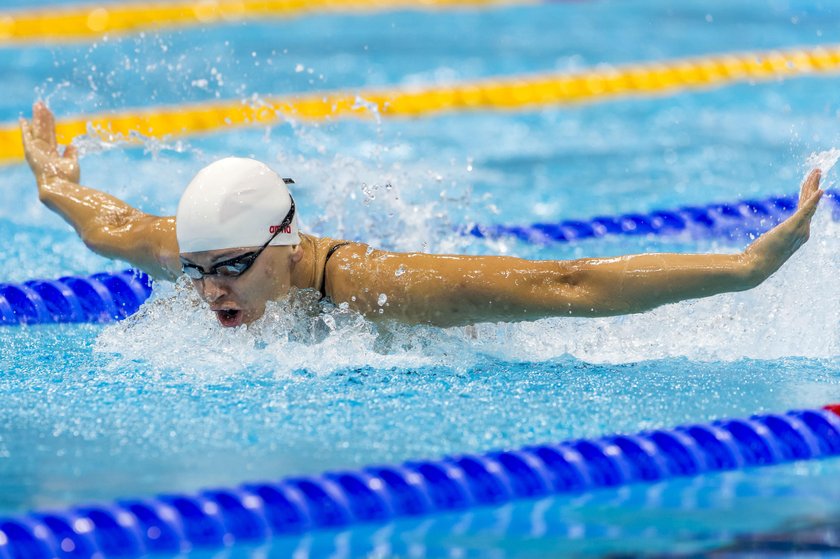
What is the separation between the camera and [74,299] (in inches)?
157

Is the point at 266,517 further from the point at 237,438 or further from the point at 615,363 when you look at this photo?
the point at 615,363

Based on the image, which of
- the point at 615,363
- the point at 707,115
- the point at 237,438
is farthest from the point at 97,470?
the point at 707,115

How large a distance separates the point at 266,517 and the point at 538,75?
5.45m

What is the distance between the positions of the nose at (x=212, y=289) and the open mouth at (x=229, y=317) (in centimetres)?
6

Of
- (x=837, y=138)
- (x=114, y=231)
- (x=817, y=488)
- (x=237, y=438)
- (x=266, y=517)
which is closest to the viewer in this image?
(x=266, y=517)

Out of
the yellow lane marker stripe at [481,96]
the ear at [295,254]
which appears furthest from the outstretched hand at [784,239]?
the yellow lane marker stripe at [481,96]

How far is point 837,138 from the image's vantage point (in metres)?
6.07

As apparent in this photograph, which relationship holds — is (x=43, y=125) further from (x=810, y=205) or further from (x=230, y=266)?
(x=810, y=205)

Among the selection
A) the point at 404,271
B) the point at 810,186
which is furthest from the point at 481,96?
the point at 810,186

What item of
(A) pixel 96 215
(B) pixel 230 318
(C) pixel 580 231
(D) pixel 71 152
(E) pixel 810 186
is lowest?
(C) pixel 580 231

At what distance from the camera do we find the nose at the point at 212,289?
10.2 ft

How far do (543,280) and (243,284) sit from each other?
0.71 metres

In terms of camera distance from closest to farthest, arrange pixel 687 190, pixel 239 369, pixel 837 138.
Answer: pixel 239 369
pixel 687 190
pixel 837 138

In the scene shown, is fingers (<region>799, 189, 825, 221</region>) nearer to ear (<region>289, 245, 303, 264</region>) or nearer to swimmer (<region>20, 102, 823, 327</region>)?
swimmer (<region>20, 102, 823, 327</region>)
